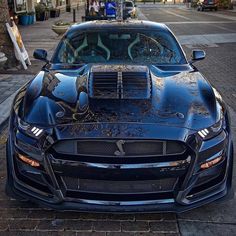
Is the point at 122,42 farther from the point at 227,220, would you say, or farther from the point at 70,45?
the point at 227,220

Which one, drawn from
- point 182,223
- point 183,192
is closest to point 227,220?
point 182,223

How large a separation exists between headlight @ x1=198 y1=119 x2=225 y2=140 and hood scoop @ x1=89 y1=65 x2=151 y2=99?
2.00ft

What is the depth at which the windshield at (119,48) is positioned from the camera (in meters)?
4.83

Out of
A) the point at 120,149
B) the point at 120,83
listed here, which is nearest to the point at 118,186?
the point at 120,149

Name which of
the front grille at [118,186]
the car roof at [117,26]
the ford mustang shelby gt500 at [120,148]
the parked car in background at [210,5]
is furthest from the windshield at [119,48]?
the parked car in background at [210,5]

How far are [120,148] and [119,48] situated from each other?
2.17 meters

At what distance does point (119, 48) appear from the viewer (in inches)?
195

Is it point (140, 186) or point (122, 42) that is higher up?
point (122, 42)

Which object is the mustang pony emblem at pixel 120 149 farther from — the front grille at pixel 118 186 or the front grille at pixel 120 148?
the front grille at pixel 118 186

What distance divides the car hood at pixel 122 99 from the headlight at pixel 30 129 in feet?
0.16

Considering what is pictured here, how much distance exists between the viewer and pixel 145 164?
3045 millimetres

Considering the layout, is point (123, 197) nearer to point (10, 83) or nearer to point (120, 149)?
point (120, 149)

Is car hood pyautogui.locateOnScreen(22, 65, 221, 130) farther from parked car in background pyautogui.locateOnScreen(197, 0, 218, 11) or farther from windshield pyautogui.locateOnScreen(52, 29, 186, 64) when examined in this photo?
parked car in background pyautogui.locateOnScreen(197, 0, 218, 11)

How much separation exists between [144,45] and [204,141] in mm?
2130
